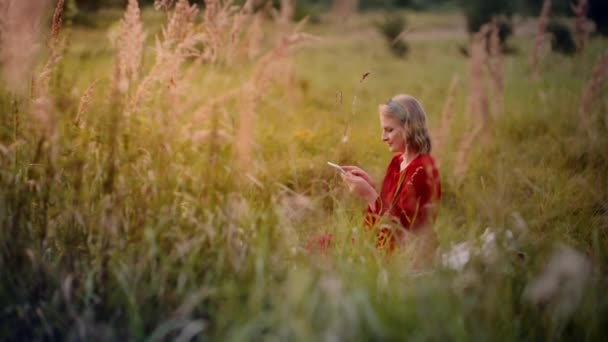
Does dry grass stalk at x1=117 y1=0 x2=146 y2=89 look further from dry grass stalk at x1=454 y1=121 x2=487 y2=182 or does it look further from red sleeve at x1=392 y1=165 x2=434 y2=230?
dry grass stalk at x1=454 y1=121 x2=487 y2=182

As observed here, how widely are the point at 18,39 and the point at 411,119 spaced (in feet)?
5.80

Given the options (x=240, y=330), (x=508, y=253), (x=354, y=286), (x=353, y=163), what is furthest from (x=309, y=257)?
(x=353, y=163)

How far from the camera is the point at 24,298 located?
1.84 metres

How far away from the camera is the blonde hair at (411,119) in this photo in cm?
283

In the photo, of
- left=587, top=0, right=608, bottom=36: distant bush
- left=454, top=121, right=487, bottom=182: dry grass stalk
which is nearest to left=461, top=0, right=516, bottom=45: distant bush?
left=587, top=0, right=608, bottom=36: distant bush

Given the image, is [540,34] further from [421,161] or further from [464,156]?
[421,161]

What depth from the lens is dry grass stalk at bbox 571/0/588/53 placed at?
442 centimetres

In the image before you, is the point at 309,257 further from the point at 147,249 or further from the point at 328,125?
the point at 328,125

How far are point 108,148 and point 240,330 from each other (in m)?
0.90

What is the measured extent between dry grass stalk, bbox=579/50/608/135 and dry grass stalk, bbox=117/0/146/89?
2.82 metres

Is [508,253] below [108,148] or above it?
below

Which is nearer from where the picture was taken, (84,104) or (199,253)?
(199,253)

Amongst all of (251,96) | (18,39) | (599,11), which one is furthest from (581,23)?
(599,11)

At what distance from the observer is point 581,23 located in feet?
14.9
